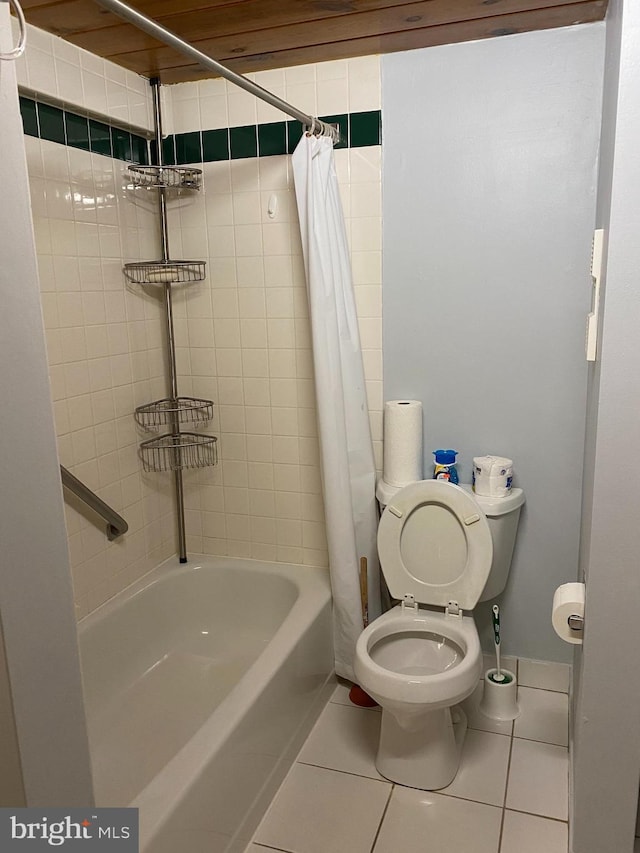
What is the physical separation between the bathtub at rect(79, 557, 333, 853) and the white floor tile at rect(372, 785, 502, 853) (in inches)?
13.8

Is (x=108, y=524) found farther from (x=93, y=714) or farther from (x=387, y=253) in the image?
(x=387, y=253)

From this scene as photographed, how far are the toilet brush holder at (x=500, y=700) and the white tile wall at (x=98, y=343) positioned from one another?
1.31 metres

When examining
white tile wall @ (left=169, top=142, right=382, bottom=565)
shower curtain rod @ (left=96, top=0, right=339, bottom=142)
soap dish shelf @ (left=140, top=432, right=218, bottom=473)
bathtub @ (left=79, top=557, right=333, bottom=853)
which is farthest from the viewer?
soap dish shelf @ (left=140, top=432, right=218, bottom=473)

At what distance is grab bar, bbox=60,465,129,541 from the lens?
2070 mm

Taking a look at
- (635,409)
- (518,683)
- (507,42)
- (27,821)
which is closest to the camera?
(27,821)

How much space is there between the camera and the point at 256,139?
2395 mm

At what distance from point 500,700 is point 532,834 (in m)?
0.48

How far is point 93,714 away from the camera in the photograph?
83.7 inches

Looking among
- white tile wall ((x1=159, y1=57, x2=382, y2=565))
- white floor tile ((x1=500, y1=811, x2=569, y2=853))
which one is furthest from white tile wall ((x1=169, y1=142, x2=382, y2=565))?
white floor tile ((x1=500, y1=811, x2=569, y2=853))

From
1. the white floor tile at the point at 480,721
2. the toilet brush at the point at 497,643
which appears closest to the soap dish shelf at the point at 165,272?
the toilet brush at the point at 497,643

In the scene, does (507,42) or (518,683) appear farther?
(518,683)

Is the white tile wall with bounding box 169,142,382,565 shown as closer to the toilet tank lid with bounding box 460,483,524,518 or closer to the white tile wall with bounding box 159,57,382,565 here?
the white tile wall with bounding box 159,57,382,565

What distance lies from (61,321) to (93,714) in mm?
1234

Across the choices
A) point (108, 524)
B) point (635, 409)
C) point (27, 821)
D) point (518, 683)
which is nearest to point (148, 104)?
point (108, 524)
